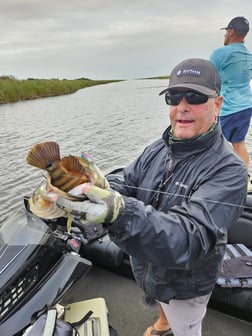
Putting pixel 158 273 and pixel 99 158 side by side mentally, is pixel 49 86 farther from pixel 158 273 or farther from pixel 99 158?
pixel 158 273

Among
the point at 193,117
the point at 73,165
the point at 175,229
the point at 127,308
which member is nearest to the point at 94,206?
the point at 73,165

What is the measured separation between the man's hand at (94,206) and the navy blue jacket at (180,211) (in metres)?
0.05

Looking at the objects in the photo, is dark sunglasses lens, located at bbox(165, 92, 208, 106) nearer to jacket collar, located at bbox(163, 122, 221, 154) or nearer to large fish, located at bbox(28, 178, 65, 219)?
jacket collar, located at bbox(163, 122, 221, 154)

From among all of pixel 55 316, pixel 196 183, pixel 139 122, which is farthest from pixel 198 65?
pixel 139 122

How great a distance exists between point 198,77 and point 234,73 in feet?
8.09

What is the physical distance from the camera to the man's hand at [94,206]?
0.94 metres

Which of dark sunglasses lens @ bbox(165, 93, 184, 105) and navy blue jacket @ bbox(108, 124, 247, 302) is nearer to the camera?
navy blue jacket @ bbox(108, 124, 247, 302)

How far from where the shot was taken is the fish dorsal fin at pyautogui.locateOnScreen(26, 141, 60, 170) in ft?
3.21

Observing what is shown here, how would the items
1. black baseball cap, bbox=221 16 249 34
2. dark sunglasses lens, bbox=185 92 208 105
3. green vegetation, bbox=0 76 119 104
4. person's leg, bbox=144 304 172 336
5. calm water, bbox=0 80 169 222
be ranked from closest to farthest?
dark sunglasses lens, bbox=185 92 208 105, person's leg, bbox=144 304 172 336, black baseball cap, bbox=221 16 249 34, calm water, bbox=0 80 169 222, green vegetation, bbox=0 76 119 104

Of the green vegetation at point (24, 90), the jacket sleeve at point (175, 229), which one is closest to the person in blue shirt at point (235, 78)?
the jacket sleeve at point (175, 229)

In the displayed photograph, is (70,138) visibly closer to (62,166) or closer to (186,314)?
(186,314)

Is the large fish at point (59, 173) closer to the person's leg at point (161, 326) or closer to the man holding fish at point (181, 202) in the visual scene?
the man holding fish at point (181, 202)

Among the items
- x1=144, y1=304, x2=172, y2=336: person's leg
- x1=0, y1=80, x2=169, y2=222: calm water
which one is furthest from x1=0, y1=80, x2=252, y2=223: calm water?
x1=144, y1=304, x2=172, y2=336: person's leg

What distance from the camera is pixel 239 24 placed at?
11.1 feet
